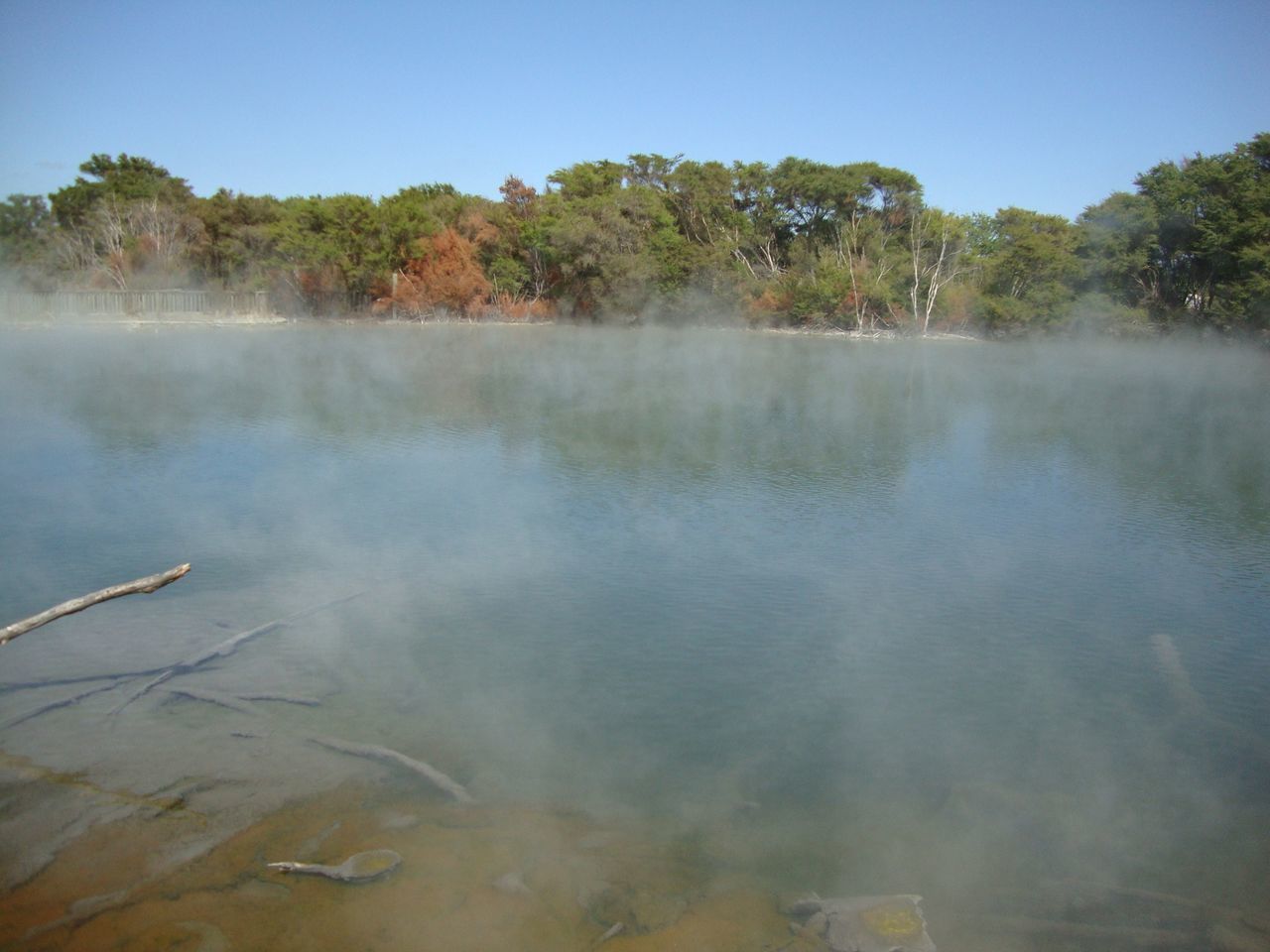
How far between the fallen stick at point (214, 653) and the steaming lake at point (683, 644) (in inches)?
2.2

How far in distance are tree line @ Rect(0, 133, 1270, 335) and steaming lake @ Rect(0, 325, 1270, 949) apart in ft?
54.9

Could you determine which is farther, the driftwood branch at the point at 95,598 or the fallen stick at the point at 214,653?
the fallen stick at the point at 214,653

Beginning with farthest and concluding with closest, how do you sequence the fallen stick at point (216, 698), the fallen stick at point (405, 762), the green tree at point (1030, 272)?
the green tree at point (1030, 272)
the fallen stick at point (216, 698)
the fallen stick at point (405, 762)

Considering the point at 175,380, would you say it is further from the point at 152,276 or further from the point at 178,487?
the point at 152,276

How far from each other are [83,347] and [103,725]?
17.9 meters


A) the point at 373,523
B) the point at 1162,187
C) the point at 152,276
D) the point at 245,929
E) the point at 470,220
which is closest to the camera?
the point at 245,929

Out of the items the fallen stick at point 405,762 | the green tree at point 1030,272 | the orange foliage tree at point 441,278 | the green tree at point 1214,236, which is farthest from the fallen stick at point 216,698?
the orange foliage tree at point 441,278

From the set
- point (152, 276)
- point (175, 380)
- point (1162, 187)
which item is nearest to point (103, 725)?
point (175, 380)

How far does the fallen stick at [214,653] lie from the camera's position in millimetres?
4086

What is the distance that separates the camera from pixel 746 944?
2.75 m

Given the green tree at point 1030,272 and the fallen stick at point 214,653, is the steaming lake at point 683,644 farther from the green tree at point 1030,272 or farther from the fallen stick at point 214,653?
the green tree at point 1030,272

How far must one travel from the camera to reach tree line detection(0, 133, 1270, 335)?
26.2m

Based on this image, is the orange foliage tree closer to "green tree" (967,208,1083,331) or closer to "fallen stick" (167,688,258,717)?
"green tree" (967,208,1083,331)

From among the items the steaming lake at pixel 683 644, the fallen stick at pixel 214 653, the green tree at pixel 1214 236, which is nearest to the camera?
the steaming lake at pixel 683 644
